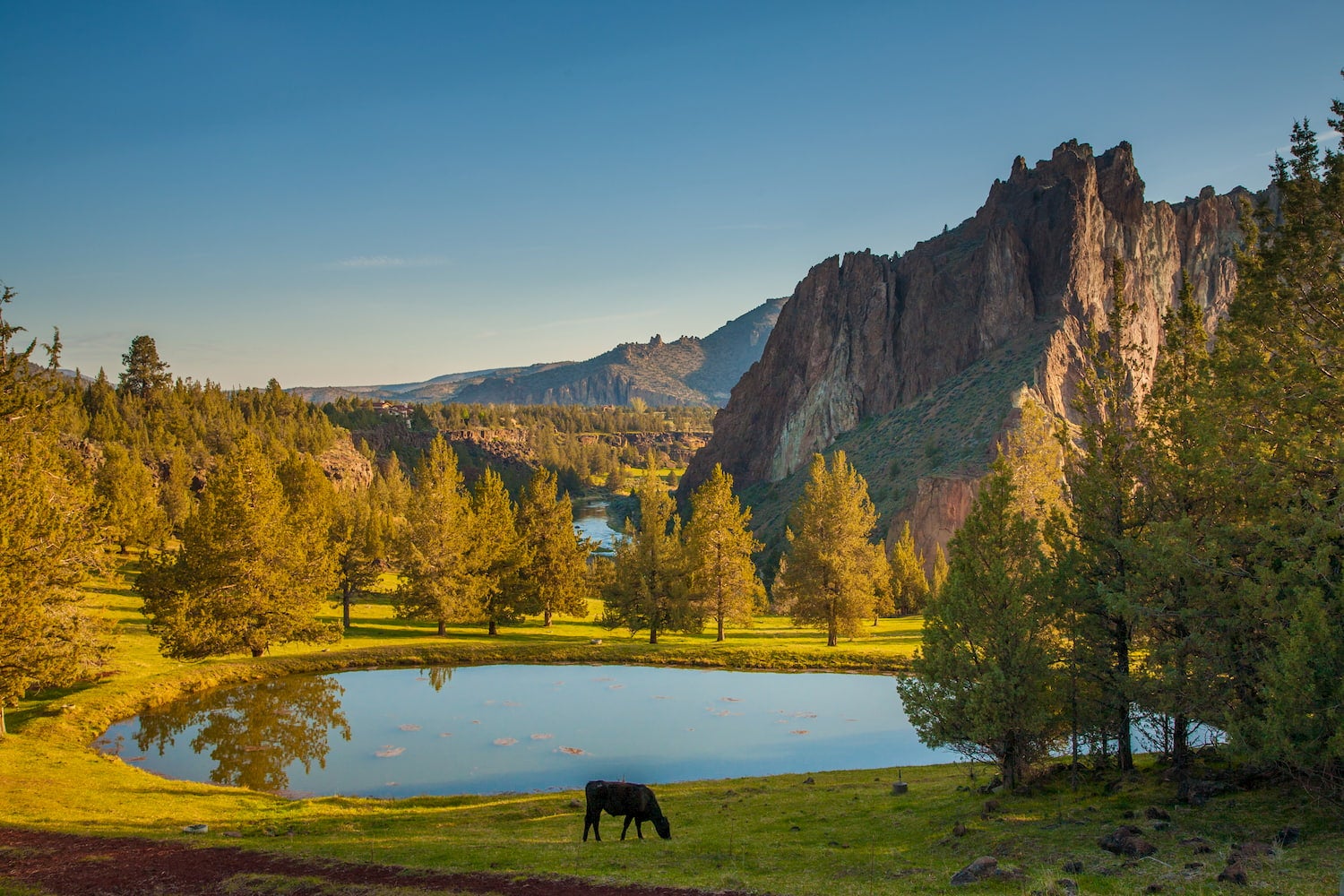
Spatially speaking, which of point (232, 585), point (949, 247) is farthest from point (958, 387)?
point (232, 585)

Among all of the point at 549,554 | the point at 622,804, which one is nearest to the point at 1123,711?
the point at 622,804

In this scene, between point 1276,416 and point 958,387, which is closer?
point 1276,416

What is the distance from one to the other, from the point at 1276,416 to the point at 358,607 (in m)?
65.9

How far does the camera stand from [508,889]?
599 inches

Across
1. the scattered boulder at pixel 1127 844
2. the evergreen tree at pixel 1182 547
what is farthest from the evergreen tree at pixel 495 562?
the scattered boulder at pixel 1127 844

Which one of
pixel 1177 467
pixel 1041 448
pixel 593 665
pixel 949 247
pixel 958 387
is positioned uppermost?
pixel 949 247

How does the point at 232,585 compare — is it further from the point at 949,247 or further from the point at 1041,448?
the point at 949,247

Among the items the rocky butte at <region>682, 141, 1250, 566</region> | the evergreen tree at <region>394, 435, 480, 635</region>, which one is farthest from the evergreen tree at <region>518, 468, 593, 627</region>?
the rocky butte at <region>682, 141, 1250, 566</region>

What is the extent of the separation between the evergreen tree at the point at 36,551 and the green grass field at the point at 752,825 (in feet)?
10.3

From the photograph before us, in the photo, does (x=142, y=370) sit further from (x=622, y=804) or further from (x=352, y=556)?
(x=622, y=804)

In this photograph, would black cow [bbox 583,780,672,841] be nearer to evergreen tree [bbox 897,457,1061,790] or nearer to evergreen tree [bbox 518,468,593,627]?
evergreen tree [bbox 897,457,1061,790]

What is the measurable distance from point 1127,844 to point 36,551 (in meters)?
35.4

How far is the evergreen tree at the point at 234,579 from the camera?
42.7m

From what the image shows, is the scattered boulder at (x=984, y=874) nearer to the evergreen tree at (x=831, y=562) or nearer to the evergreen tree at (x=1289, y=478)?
the evergreen tree at (x=1289, y=478)
